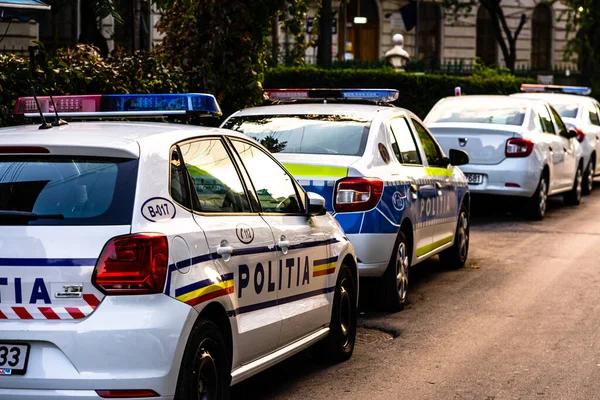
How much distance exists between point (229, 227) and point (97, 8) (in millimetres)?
7232

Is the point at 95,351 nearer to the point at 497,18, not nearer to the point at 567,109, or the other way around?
the point at 567,109

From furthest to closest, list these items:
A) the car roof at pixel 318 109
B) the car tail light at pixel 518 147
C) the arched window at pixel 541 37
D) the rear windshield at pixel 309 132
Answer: the arched window at pixel 541 37 → the car tail light at pixel 518 147 → the car roof at pixel 318 109 → the rear windshield at pixel 309 132

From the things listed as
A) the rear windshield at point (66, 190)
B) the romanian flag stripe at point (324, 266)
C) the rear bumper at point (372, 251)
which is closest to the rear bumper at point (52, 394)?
the rear windshield at point (66, 190)

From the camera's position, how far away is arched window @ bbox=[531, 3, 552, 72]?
178 feet

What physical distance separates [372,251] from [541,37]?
1873 inches

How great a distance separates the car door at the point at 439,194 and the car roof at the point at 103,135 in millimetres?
4896

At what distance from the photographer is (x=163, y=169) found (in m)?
5.40

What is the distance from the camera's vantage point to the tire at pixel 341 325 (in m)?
7.58

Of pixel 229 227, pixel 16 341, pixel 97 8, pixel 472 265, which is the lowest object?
pixel 472 265

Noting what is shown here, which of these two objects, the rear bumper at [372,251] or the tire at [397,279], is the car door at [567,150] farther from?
the rear bumper at [372,251]

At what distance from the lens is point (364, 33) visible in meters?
49.2

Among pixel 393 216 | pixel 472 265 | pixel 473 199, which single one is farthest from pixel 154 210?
pixel 473 199

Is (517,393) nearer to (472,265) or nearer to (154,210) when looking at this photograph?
(154,210)

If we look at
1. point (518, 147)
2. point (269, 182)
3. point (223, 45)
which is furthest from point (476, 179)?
point (269, 182)
